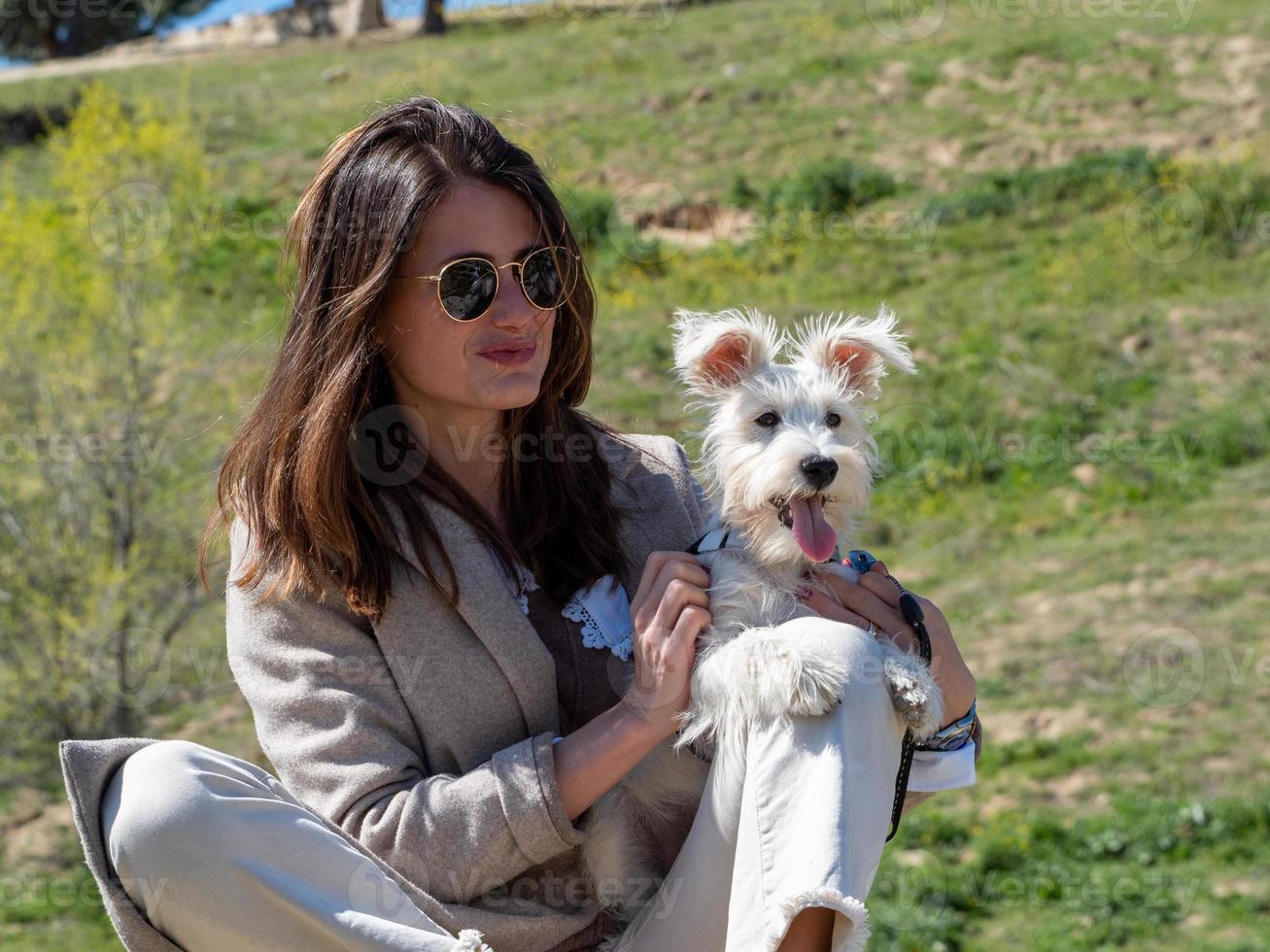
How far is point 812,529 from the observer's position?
10.4 ft

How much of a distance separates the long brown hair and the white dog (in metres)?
0.44

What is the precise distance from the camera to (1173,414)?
39.0ft

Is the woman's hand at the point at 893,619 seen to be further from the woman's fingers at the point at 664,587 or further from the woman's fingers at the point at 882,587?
the woman's fingers at the point at 664,587

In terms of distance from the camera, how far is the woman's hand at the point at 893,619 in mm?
3203

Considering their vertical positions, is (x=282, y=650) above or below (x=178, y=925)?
above

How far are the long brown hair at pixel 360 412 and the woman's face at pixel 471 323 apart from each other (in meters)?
0.05

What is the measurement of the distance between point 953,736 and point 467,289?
63.0 inches

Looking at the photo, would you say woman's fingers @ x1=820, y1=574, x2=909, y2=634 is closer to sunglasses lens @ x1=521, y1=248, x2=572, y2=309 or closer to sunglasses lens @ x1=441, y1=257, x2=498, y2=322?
sunglasses lens @ x1=521, y1=248, x2=572, y2=309

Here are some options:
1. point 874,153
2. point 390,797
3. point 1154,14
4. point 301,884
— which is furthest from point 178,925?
point 1154,14

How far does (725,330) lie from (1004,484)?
895 cm

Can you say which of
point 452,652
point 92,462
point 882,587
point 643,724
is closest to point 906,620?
point 882,587

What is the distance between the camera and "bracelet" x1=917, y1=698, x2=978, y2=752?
10.3 ft

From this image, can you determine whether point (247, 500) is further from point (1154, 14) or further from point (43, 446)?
point (1154, 14)

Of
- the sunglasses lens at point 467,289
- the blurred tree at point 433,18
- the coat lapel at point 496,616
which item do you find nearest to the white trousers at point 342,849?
the coat lapel at point 496,616
